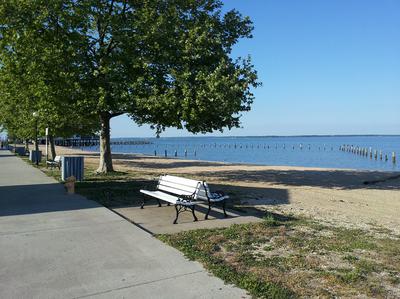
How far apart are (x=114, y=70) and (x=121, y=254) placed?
427 inches

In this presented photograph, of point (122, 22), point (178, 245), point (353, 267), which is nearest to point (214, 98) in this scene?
point (122, 22)

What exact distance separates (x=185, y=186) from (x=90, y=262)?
3968mm

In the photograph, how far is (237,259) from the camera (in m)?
5.75

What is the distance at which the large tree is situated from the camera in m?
14.9

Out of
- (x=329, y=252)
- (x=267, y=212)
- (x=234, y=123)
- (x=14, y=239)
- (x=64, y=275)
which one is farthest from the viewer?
(x=234, y=123)

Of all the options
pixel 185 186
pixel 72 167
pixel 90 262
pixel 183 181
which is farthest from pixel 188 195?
pixel 72 167

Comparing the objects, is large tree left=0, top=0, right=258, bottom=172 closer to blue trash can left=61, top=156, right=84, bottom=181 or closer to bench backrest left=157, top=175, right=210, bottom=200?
blue trash can left=61, top=156, right=84, bottom=181

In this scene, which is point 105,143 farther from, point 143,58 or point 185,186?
point 185,186

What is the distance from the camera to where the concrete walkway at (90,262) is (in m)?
4.56

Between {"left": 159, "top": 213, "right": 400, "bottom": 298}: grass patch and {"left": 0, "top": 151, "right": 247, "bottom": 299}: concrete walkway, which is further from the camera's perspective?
{"left": 159, "top": 213, "right": 400, "bottom": 298}: grass patch

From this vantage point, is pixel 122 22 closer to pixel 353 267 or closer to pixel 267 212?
pixel 267 212

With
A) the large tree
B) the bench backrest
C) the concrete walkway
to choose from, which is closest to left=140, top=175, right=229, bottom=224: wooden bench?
the bench backrest

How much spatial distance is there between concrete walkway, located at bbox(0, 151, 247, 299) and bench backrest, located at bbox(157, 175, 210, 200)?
157 centimetres

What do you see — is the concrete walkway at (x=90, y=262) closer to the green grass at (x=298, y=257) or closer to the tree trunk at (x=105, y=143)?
the green grass at (x=298, y=257)
